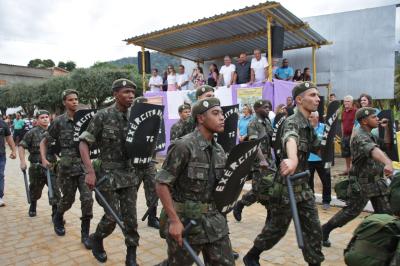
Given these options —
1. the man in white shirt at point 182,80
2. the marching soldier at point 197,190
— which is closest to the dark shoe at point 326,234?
the marching soldier at point 197,190

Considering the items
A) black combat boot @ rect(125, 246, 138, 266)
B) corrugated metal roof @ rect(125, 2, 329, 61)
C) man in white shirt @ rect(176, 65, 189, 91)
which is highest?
corrugated metal roof @ rect(125, 2, 329, 61)

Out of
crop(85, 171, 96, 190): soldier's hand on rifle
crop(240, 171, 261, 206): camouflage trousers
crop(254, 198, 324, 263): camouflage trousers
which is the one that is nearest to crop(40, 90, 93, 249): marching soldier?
crop(85, 171, 96, 190): soldier's hand on rifle

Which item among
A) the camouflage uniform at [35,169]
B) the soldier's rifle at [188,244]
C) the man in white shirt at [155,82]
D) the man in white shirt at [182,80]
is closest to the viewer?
the soldier's rifle at [188,244]

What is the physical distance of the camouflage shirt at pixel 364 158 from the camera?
14.5 feet

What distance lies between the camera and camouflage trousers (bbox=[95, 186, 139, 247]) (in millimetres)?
4195

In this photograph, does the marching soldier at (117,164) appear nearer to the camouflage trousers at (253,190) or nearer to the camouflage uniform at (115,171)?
the camouflage uniform at (115,171)

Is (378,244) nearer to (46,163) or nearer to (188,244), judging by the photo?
(188,244)

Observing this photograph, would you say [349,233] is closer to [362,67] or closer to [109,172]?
[109,172]

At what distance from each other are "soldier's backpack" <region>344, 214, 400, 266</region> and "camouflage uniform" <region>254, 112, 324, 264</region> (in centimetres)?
159

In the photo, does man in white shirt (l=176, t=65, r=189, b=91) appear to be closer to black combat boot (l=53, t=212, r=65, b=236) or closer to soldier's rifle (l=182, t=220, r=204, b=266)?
black combat boot (l=53, t=212, r=65, b=236)

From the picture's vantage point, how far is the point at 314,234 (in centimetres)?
355

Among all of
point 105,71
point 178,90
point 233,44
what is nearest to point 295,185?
point 178,90

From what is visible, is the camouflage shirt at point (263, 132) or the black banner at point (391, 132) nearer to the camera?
the camouflage shirt at point (263, 132)

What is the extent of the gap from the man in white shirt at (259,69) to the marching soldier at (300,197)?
7310 mm
